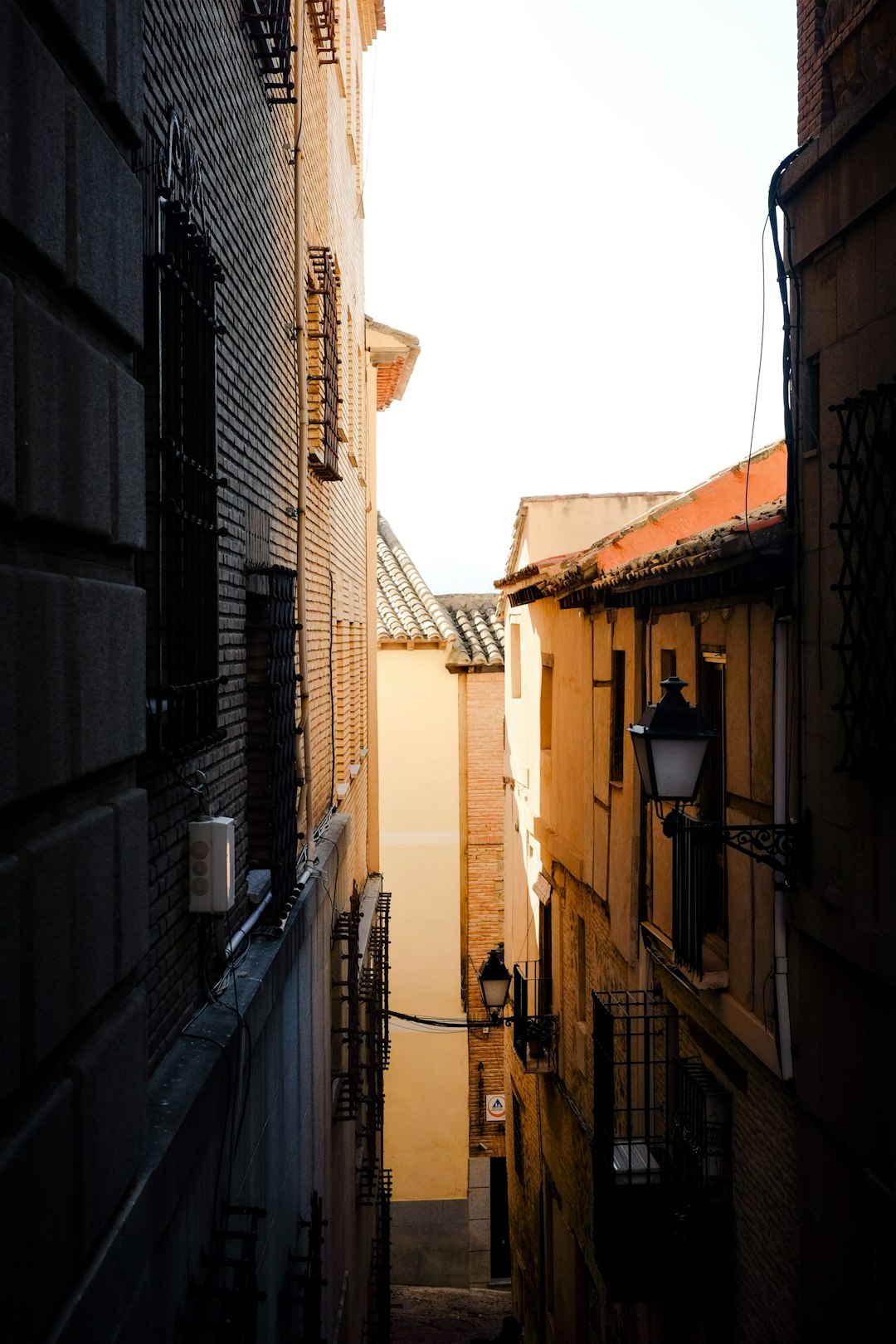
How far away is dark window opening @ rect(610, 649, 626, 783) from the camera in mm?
10969

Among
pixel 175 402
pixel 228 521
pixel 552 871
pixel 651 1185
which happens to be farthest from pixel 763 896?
pixel 552 871

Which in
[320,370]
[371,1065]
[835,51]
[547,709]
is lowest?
[371,1065]

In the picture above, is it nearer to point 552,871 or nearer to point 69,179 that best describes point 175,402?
point 69,179

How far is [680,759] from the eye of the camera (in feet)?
20.4

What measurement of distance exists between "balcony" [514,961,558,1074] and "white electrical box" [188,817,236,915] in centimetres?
923

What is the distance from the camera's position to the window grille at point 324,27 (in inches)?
376

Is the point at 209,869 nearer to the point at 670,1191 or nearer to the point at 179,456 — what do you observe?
the point at 179,456

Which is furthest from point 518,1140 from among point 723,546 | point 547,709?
point 723,546

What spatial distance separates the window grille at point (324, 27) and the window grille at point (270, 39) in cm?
186

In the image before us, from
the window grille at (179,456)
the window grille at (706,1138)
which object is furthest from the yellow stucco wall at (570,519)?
the window grille at (179,456)

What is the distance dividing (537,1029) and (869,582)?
9.55 m

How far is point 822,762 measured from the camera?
19.9 ft

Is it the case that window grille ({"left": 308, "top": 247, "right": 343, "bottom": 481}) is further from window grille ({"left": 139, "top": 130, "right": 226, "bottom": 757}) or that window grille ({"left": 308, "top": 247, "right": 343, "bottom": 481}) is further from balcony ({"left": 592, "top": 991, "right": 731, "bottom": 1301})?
balcony ({"left": 592, "top": 991, "right": 731, "bottom": 1301})

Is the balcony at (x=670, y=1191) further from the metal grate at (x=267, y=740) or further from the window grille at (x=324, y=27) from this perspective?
the window grille at (x=324, y=27)
